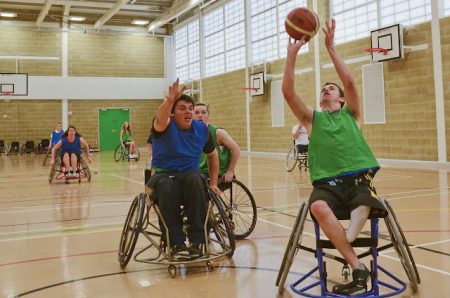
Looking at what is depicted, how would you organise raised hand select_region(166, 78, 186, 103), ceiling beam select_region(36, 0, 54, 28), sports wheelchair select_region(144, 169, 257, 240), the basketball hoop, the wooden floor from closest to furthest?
the wooden floor → raised hand select_region(166, 78, 186, 103) → sports wheelchair select_region(144, 169, 257, 240) → the basketball hoop → ceiling beam select_region(36, 0, 54, 28)

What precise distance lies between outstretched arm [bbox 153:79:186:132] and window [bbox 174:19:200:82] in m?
19.0

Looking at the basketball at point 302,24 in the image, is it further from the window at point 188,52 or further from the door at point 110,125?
the door at point 110,125

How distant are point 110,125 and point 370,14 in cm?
1456

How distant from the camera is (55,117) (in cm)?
2264

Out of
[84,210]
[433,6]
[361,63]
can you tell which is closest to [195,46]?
[361,63]

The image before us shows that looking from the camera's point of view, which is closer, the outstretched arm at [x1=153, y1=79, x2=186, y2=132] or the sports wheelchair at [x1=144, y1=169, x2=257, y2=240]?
the outstretched arm at [x1=153, y1=79, x2=186, y2=132]

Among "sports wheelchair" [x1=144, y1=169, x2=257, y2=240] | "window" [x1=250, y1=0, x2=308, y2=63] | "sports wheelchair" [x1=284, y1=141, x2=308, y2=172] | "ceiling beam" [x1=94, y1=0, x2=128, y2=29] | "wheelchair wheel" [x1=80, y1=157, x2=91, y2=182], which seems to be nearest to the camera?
"sports wheelchair" [x1=144, y1=169, x2=257, y2=240]

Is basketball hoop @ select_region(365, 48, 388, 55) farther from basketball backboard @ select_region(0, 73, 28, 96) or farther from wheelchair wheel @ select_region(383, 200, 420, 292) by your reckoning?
basketball backboard @ select_region(0, 73, 28, 96)

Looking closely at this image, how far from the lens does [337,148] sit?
2865 mm

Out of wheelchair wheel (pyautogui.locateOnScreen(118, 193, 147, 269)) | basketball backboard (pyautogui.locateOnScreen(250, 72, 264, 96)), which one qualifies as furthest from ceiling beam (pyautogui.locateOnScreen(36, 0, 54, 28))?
wheelchair wheel (pyautogui.locateOnScreen(118, 193, 147, 269))

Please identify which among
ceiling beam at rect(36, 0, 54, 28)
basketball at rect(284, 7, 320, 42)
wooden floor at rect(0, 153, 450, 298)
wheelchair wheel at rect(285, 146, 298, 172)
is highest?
ceiling beam at rect(36, 0, 54, 28)

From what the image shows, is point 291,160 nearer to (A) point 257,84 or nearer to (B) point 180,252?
(A) point 257,84

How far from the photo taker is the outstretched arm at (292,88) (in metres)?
2.86

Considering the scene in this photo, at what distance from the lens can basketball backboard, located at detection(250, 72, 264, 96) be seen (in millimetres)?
16938
